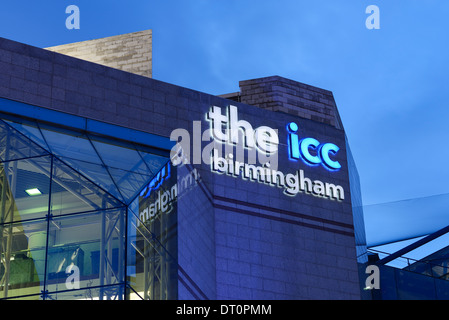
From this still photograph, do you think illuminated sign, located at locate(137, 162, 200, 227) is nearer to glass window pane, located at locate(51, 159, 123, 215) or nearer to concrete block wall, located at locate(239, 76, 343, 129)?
glass window pane, located at locate(51, 159, 123, 215)

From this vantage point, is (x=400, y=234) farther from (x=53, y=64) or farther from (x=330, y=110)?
(x=53, y=64)

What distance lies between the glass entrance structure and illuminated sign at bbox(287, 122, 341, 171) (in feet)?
26.2

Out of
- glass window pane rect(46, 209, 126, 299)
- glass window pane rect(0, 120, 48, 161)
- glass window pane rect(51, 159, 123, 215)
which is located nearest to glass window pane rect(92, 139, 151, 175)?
glass window pane rect(51, 159, 123, 215)

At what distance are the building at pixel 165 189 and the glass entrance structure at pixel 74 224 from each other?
0.03 meters

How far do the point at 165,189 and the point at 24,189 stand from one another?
434 centimetres

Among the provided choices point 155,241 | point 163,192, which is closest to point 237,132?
point 163,192

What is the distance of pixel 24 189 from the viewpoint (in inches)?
814

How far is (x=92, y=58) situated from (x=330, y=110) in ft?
37.6

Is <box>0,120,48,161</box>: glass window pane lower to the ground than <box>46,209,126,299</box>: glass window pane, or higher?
higher

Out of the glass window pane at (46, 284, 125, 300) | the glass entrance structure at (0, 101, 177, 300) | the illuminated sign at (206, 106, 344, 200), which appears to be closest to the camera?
the glass window pane at (46, 284, 125, 300)

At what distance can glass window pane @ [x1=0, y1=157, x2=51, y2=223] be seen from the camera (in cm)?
2038

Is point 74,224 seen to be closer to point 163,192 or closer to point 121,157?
point 121,157

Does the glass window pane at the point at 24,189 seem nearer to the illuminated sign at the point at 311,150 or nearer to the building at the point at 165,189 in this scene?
the building at the point at 165,189

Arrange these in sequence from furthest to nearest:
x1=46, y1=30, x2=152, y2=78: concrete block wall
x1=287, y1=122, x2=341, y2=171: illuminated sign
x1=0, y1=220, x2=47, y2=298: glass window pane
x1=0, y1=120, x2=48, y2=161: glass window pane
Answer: x1=46, y1=30, x2=152, y2=78: concrete block wall
x1=287, y1=122, x2=341, y2=171: illuminated sign
x1=0, y1=120, x2=48, y2=161: glass window pane
x1=0, y1=220, x2=47, y2=298: glass window pane
